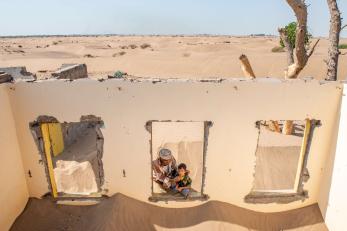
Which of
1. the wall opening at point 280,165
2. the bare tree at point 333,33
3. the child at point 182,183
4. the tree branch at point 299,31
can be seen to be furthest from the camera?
the bare tree at point 333,33

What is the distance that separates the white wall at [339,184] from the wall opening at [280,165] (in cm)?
55

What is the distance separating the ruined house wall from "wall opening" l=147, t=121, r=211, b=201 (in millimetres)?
321

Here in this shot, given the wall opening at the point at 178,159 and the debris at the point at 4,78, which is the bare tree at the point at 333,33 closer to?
the wall opening at the point at 178,159

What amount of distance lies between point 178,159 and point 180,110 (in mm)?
3567

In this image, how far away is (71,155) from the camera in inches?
392

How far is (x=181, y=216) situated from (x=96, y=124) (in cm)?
266

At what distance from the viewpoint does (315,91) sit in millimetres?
5957

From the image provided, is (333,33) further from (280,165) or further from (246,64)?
(280,165)

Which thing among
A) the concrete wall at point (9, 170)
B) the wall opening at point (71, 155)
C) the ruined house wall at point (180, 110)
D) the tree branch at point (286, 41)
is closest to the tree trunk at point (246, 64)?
the tree branch at point (286, 41)

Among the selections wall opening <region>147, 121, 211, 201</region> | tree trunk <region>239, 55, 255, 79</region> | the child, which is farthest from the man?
tree trunk <region>239, 55, 255, 79</region>

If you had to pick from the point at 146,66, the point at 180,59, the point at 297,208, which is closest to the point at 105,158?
the point at 297,208

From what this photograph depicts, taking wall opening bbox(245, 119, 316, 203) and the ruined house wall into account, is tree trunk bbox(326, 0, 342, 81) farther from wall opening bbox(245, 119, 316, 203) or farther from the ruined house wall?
the ruined house wall

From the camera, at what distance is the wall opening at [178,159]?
670cm

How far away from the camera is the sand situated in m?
6.25
